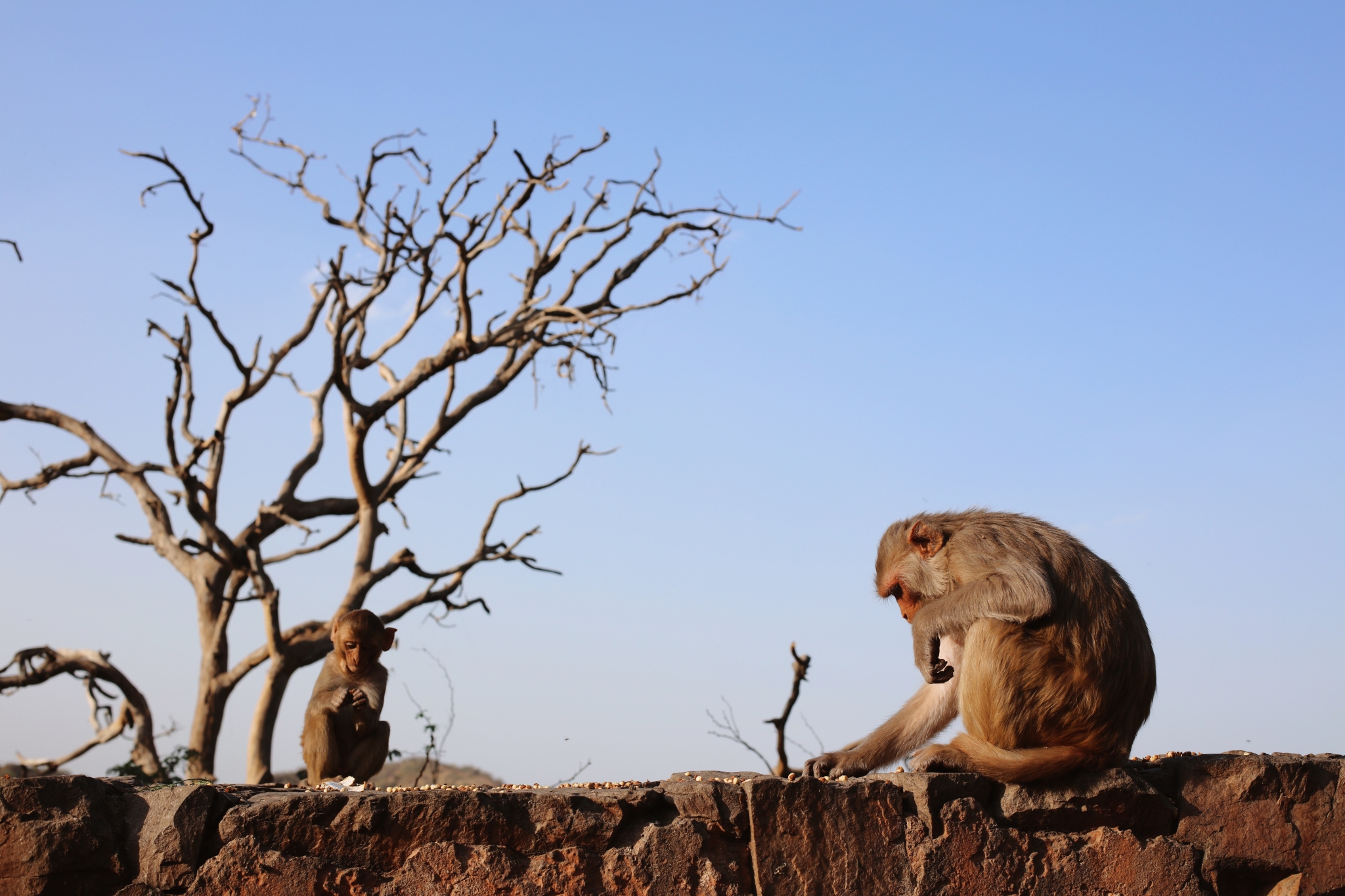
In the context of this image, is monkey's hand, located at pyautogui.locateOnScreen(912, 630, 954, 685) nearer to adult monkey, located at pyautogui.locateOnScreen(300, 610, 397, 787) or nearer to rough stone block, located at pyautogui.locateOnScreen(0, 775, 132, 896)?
adult monkey, located at pyautogui.locateOnScreen(300, 610, 397, 787)

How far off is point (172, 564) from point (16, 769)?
3299mm

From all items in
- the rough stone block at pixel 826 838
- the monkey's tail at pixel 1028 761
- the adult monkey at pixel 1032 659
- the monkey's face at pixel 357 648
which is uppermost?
the monkey's face at pixel 357 648

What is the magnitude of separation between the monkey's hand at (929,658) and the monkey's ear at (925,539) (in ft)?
1.30

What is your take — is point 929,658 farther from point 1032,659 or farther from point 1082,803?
point 1082,803

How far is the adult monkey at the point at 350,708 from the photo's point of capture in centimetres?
523

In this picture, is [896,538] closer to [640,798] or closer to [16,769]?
[640,798]

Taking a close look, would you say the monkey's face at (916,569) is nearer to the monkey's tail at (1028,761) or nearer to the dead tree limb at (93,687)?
the monkey's tail at (1028,761)

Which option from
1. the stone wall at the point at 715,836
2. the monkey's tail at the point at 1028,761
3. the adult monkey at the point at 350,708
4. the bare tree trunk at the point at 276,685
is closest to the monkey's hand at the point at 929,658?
the monkey's tail at the point at 1028,761

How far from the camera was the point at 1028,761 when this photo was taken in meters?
3.89

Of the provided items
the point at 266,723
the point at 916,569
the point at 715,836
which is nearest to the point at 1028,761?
the point at 916,569

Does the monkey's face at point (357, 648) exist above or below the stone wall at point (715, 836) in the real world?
above

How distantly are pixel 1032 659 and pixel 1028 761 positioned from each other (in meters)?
0.36

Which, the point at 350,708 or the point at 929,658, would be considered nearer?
the point at 929,658

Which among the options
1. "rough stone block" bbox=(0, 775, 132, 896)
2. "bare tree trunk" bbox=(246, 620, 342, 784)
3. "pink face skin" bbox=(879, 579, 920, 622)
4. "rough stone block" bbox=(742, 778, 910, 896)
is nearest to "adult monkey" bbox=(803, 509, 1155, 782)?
"pink face skin" bbox=(879, 579, 920, 622)
